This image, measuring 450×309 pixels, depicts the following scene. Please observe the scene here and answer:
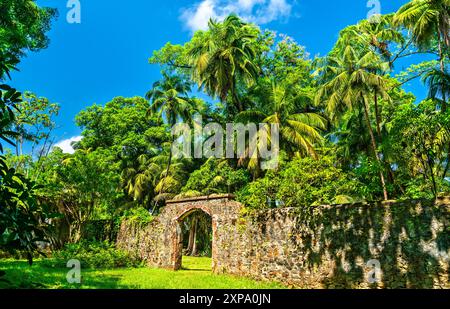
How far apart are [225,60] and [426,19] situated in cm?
1086

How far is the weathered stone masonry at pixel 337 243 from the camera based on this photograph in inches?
287

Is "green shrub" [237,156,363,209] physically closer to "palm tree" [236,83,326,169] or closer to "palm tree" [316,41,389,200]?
"palm tree" [316,41,389,200]

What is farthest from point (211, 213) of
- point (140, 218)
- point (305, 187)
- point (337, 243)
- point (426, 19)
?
point (426, 19)

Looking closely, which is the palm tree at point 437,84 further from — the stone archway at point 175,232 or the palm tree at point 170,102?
the palm tree at point 170,102

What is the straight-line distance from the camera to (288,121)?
61.6 ft

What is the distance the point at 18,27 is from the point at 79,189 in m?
8.66

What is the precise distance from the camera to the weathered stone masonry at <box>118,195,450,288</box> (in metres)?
7.29

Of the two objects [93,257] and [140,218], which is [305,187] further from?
[93,257]

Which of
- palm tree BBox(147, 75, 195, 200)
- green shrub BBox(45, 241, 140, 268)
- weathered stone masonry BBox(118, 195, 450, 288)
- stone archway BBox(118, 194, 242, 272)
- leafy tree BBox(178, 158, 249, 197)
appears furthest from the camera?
palm tree BBox(147, 75, 195, 200)

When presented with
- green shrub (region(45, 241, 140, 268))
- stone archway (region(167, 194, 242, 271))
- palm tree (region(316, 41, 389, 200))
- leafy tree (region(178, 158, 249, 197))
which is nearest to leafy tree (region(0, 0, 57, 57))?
stone archway (region(167, 194, 242, 271))

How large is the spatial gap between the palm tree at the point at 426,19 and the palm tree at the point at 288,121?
21.0 feet

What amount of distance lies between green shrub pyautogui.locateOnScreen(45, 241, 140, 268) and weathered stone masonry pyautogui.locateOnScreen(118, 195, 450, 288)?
582cm

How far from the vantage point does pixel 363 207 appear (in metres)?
8.50
